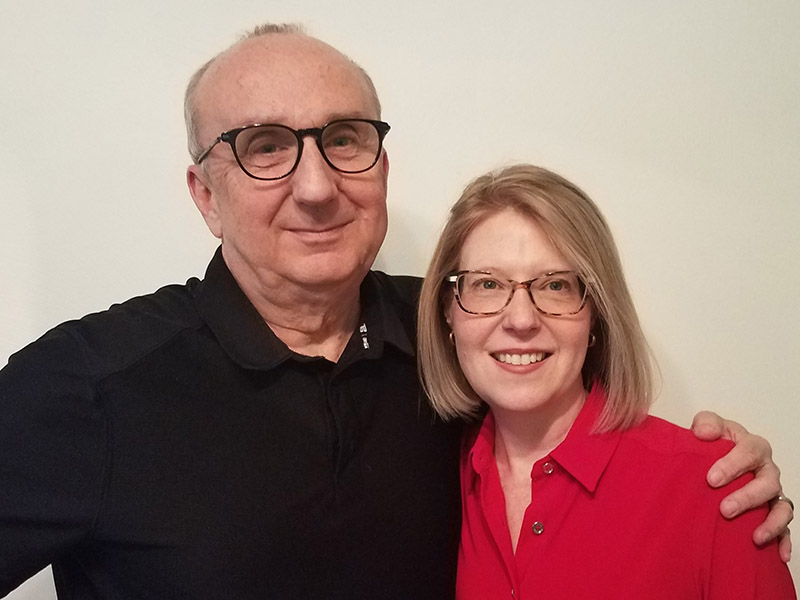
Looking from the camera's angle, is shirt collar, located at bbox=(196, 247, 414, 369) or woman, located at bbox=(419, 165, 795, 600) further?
shirt collar, located at bbox=(196, 247, 414, 369)

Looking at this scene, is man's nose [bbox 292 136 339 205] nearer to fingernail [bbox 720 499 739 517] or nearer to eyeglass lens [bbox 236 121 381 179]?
eyeglass lens [bbox 236 121 381 179]

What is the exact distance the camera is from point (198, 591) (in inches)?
42.4

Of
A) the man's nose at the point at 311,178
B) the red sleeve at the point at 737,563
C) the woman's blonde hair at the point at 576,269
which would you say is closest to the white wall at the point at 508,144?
the woman's blonde hair at the point at 576,269

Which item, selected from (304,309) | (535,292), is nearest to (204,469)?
(304,309)

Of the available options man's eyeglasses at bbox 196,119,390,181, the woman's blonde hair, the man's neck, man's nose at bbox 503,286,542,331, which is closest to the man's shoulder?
the man's neck

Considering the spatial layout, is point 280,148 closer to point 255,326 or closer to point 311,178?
point 311,178

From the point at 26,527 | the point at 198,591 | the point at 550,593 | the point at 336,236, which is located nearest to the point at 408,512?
the point at 550,593

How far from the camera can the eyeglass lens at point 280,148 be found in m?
1.17

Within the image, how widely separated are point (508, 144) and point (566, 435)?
90 centimetres

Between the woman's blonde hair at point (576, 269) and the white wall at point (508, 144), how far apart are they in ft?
1.58

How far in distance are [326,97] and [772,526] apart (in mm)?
1164

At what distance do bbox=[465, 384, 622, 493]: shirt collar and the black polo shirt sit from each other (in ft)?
0.94

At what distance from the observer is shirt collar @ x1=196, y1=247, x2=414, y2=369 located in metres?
1.19

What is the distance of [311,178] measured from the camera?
3.79 feet
